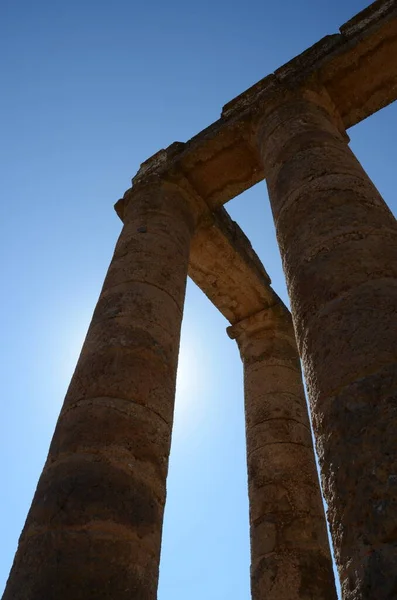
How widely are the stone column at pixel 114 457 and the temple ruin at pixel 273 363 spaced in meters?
0.01

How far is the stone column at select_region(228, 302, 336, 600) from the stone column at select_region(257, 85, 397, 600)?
415cm

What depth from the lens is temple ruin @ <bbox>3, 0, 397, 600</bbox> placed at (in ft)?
9.76

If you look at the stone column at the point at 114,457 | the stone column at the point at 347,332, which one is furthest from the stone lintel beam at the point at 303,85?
the stone column at the point at 114,457

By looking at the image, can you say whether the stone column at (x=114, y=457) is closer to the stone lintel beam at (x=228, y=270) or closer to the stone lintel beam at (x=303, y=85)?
the stone lintel beam at (x=303, y=85)

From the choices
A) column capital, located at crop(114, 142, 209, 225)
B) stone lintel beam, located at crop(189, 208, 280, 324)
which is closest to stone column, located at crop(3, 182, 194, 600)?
column capital, located at crop(114, 142, 209, 225)

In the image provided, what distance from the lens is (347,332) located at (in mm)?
3371

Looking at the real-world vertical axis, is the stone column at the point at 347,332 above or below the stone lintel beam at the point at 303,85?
below

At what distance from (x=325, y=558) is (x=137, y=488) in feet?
12.9

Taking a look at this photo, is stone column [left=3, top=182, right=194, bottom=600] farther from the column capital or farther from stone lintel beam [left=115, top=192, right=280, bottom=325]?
stone lintel beam [left=115, top=192, right=280, bottom=325]

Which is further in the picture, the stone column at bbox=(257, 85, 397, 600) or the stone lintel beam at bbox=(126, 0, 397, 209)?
the stone lintel beam at bbox=(126, 0, 397, 209)

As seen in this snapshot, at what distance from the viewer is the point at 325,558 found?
673 cm

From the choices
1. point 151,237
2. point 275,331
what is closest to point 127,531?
point 151,237

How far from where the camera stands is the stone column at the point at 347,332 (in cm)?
249

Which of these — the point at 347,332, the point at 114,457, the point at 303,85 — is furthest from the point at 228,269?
the point at 347,332
